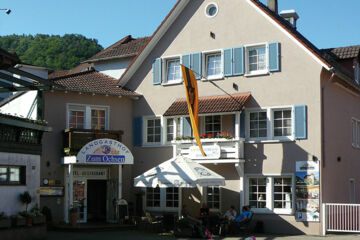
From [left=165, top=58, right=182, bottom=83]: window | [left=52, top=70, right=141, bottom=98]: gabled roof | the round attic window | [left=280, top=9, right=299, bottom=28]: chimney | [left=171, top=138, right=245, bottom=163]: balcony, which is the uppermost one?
[left=280, top=9, right=299, bottom=28]: chimney

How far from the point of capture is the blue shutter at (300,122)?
20.8 meters

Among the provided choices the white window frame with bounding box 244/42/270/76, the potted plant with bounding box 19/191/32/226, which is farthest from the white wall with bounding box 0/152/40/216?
the white window frame with bounding box 244/42/270/76

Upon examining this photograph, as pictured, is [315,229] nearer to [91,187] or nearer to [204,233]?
[204,233]

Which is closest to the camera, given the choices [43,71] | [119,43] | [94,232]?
[94,232]

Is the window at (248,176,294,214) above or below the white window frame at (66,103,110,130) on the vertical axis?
below

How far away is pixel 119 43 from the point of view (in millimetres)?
31438

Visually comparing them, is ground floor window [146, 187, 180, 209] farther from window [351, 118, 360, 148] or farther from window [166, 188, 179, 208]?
window [351, 118, 360, 148]

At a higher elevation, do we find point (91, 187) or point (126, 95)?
point (126, 95)

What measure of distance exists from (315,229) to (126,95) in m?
9.41

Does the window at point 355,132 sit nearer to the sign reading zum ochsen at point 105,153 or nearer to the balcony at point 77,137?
the sign reading zum ochsen at point 105,153

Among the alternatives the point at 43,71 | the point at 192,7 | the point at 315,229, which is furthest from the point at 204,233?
the point at 43,71

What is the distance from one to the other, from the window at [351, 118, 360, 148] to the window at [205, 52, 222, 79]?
20.8 feet

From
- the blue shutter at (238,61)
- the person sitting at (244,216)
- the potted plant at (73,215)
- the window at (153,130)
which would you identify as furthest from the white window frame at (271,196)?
the potted plant at (73,215)

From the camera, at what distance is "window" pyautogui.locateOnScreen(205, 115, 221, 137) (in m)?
22.8
